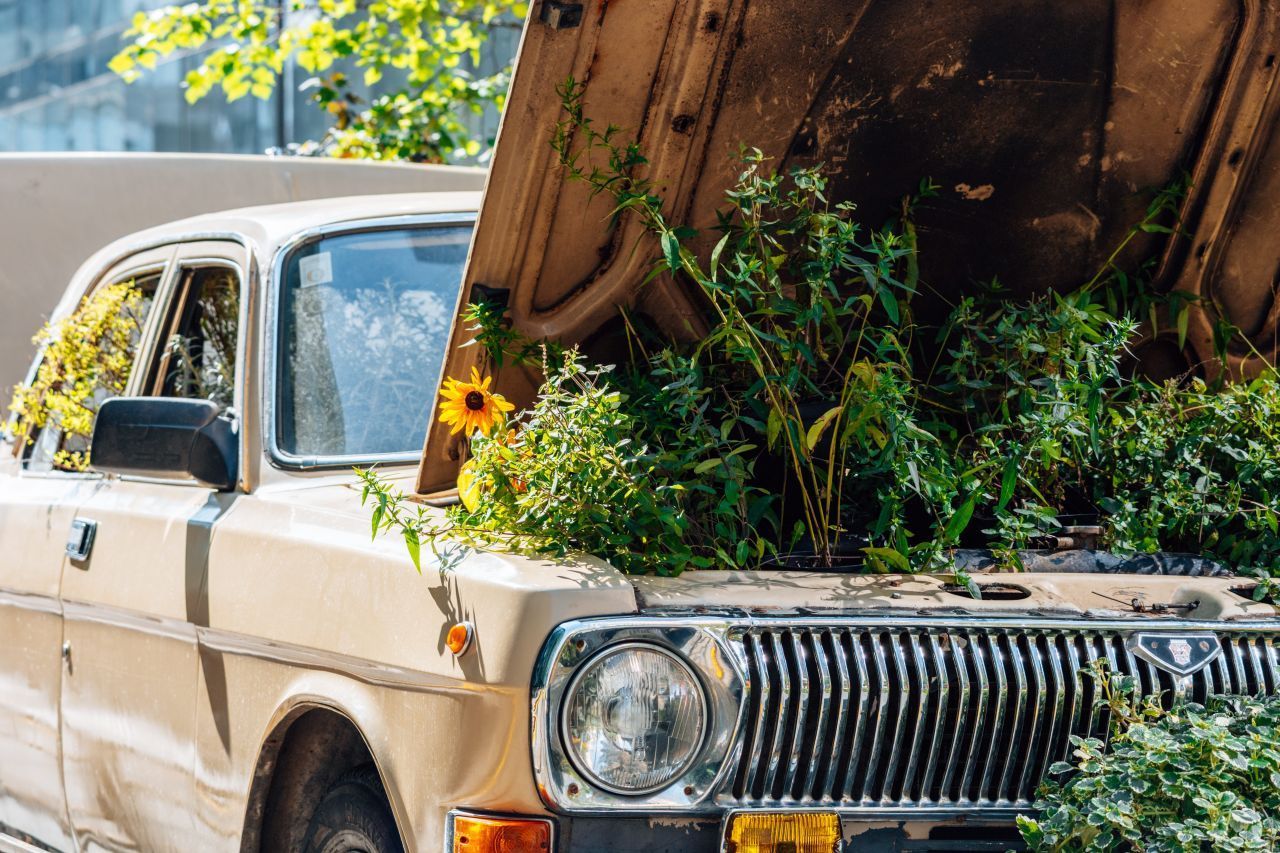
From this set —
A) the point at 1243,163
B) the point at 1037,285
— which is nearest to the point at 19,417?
the point at 1037,285

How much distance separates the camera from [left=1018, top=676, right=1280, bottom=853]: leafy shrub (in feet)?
7.98

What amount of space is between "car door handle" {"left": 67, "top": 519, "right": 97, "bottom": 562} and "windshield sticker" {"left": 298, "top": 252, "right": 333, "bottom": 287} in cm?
84

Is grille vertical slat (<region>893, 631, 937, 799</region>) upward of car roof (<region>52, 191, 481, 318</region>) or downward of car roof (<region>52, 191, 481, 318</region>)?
downward

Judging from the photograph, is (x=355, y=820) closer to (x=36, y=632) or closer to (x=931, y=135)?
(x=36, y=632)

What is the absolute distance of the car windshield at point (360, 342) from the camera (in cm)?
380

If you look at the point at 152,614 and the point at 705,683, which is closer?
the point at 705,683

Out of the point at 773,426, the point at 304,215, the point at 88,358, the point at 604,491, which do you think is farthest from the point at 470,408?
the point at 88,358

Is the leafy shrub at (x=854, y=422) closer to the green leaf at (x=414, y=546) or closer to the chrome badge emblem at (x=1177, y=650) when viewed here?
the green leaf at (x=414, y=546)

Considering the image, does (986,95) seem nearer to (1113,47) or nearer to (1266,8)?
(1113,47)

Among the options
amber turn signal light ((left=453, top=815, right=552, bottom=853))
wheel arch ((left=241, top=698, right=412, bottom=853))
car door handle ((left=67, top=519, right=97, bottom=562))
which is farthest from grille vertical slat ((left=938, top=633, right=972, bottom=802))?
car door handle ((left=67, top=519, right=97, bottom=562))

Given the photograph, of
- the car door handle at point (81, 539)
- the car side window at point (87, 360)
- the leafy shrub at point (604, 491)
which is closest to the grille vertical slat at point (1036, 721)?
the leafy shrub at point (604, 491)

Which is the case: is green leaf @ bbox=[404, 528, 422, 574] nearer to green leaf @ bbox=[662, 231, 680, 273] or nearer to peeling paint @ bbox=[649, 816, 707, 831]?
peeling paint @ bbox=[649, 816, 707, 831]

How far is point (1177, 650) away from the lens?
284cm

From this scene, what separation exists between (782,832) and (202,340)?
2383mm
